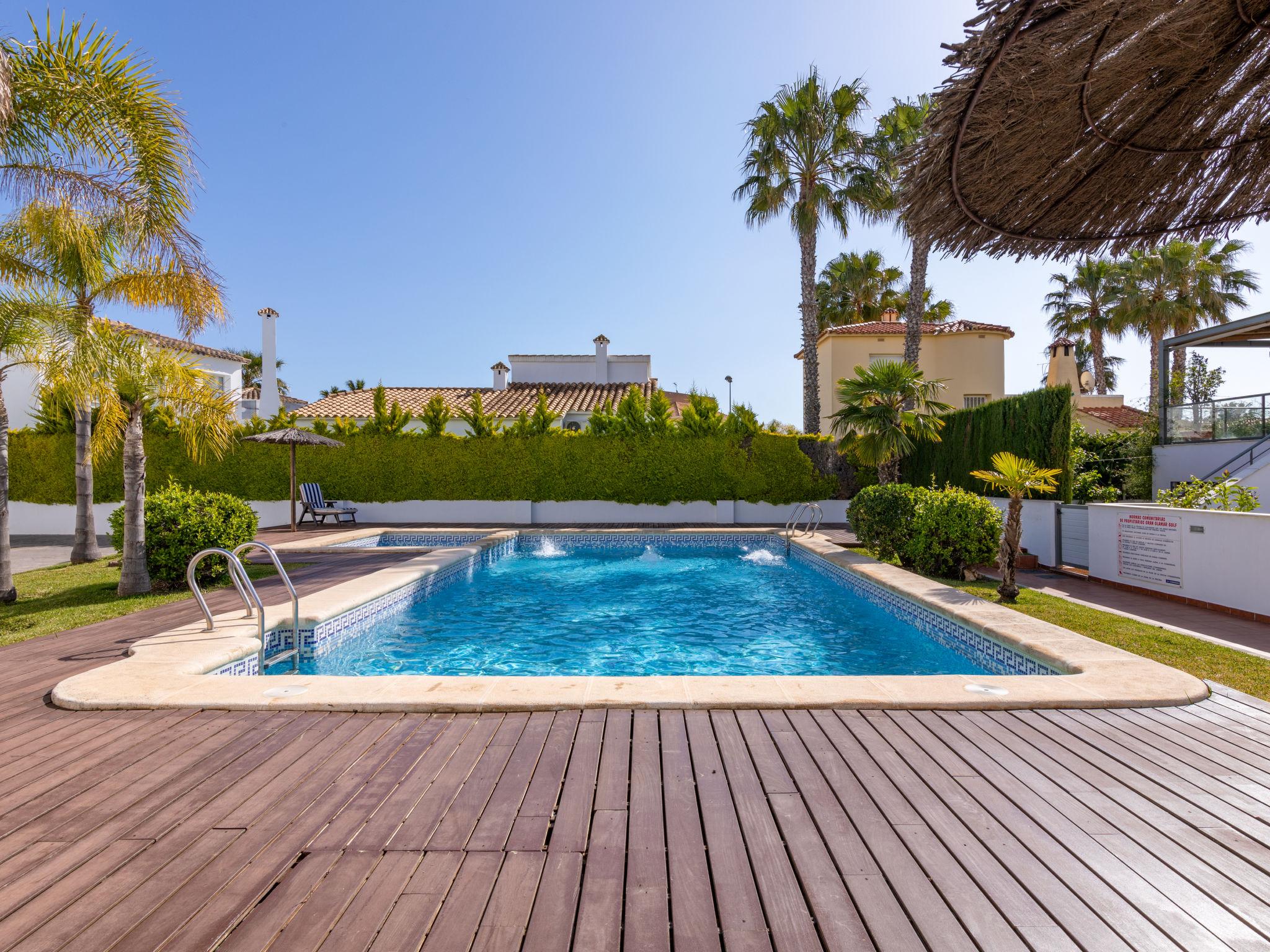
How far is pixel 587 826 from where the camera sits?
2480 millimetres

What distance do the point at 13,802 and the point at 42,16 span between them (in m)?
7.68

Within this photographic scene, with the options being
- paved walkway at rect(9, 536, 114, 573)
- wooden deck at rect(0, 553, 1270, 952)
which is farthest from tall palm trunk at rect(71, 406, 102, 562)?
wooden deck at rect(0, 553, 1270, 952)

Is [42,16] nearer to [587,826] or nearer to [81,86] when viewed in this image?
[81,86]

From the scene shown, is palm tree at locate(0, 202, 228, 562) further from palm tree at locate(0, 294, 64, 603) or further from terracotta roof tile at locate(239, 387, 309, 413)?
terracotta roof tile at locate(239, 387, 309, 413)

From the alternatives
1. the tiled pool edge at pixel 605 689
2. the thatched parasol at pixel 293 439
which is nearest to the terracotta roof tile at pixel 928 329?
the thatched parasol at pixel 293 439

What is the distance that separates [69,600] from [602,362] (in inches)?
1015

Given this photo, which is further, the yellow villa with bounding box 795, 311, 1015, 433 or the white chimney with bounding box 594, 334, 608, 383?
the white chimney with bounding box 594, 334, 608, 383

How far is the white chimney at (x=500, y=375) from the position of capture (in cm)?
3167

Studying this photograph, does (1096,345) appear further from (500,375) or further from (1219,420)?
(500,375)

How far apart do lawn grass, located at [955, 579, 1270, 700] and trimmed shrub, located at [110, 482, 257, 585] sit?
9.96 meters

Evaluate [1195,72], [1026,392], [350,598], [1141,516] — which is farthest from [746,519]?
[1195,72]

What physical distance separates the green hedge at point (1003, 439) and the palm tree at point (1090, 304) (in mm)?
19861

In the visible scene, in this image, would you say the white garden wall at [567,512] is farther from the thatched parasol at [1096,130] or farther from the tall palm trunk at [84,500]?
the thatched parasol at [1096,130]

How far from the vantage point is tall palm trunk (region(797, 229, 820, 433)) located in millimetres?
19844
